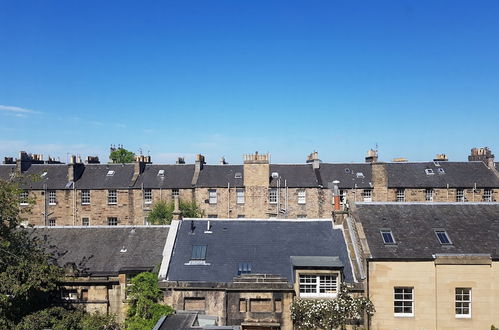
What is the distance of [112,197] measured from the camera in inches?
2293

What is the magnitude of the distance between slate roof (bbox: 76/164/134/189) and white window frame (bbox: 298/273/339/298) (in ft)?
117

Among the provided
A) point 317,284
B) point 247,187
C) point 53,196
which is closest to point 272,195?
Answer: point 247,187

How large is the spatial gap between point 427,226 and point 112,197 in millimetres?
39200

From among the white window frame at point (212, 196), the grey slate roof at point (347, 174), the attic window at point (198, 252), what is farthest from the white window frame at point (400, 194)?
the attic window at point (198, 252)

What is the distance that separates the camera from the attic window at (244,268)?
90.8ft

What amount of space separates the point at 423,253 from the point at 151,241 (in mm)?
16162

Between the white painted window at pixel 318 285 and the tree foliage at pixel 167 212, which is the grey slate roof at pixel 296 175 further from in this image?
the white painted window at pixel 318 285

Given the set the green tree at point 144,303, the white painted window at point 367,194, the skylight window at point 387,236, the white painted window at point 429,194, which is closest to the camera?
the green tree at point 144,303

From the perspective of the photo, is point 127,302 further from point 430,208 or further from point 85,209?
point 85,209

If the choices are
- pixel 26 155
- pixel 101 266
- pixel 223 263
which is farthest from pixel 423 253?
pixel 26 155

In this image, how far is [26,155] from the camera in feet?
204

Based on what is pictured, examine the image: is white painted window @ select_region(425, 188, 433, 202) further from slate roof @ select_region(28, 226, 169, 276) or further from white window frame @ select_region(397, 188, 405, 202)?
slate roof @ select_region(28, 226, 169, 276)

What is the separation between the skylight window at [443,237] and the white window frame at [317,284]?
6607 millimetres

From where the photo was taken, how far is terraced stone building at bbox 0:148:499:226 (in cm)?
5650
